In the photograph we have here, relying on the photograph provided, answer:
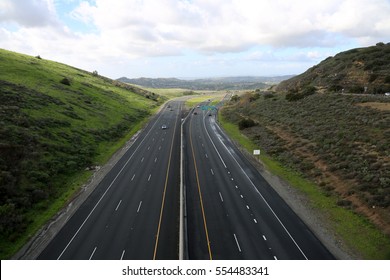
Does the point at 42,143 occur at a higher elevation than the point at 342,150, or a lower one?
higher

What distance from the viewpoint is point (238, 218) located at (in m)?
27.8

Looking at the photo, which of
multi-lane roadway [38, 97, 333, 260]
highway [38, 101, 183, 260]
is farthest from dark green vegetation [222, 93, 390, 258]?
highway [38, 101, 183, 260]

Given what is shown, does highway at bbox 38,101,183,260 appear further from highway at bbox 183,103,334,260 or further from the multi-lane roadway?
highway at bbox 183,103,334,260

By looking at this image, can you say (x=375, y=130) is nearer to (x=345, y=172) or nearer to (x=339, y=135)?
(x=339, y=135)

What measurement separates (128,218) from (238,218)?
10.9 meters

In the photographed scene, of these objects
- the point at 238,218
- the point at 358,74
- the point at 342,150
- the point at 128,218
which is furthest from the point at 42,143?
the point at 358,74

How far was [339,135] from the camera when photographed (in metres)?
44.1

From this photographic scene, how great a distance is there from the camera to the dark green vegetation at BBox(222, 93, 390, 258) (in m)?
26.1

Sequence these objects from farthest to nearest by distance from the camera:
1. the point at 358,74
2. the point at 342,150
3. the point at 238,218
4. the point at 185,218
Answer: the point at 358,74 < the point at 342,150 < the point at 238,218 < the point at 185,218

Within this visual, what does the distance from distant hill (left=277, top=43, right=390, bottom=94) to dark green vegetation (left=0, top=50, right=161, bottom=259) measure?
55871 millimetres

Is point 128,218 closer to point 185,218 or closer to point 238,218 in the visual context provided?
point 185,218

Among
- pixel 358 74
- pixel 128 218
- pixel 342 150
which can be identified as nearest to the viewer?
pixel 128 218

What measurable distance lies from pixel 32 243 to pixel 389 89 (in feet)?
231

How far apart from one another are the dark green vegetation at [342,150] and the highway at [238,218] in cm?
452
